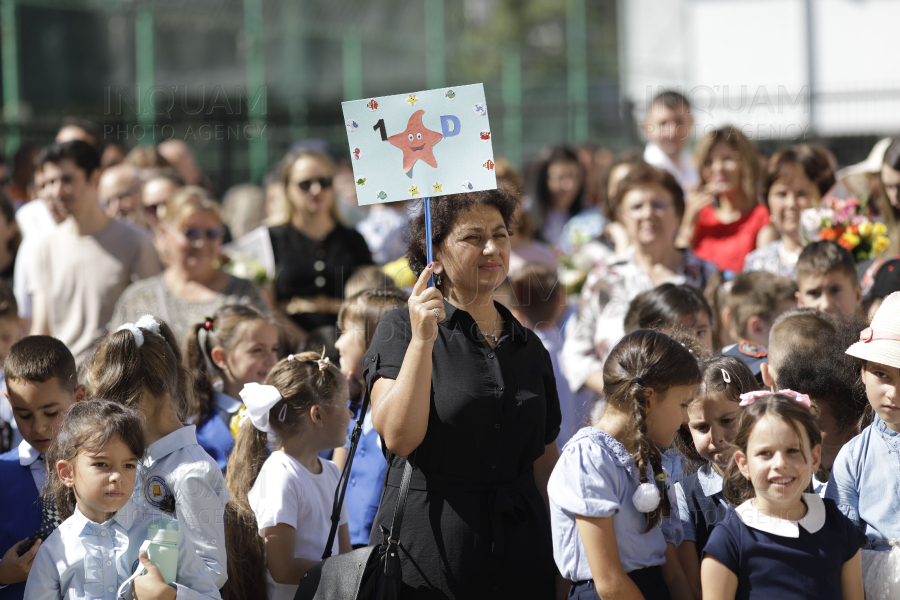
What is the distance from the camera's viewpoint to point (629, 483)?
2744 mm

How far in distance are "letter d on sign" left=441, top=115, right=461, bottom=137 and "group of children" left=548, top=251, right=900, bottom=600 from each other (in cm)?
83

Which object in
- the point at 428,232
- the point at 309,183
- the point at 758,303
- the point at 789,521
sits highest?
the point at 309,183

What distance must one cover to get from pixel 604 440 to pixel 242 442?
1430 mm

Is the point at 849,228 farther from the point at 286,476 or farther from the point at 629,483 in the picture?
the point at 286,476

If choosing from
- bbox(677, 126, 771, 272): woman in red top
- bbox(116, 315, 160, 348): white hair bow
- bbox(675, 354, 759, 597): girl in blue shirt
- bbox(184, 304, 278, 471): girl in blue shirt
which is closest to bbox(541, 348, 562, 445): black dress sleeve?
bbox(675, 354, 759, 597): girl in blue shirt

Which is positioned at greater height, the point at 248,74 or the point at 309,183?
the point at 248,74

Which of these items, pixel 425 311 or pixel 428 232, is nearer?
pixel 425 311

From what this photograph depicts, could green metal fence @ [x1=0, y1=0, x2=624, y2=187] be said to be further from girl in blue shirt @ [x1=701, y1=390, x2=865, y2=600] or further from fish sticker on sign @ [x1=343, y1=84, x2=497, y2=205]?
girl in blue shirt @ [x1=701, y1=390, x2=865, y2=600]

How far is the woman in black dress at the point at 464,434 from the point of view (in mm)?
2635

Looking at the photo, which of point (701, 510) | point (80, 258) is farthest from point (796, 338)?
point (80, 258)

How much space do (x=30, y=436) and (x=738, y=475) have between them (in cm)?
236

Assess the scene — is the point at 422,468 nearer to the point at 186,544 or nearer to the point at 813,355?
the point at 186,544

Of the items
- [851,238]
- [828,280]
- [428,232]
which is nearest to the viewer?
[428,232]

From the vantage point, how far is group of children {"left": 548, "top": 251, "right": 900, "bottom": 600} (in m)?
2.58
